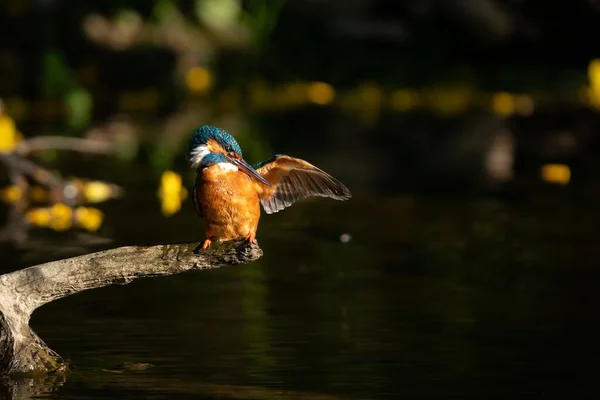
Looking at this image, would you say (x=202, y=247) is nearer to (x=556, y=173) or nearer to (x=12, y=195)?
(x=12, y=195)

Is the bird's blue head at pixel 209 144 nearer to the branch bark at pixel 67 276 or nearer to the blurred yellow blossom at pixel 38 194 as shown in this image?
the branch bark at pixel 67 276

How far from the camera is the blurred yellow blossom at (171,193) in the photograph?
849cm

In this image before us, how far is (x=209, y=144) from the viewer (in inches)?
177

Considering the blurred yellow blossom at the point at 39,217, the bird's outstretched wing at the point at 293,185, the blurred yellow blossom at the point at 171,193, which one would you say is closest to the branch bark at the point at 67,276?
the bird's outstretched wing at the point at 293,185

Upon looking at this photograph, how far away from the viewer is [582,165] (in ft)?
33.8

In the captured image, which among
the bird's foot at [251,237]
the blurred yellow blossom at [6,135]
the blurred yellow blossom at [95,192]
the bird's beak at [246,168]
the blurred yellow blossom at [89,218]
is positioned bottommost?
the bird's foot at [251,237]

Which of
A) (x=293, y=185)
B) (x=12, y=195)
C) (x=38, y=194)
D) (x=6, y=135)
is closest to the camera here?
(x=293, y=185)

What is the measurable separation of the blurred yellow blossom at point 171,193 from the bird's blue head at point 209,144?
3.84 metres

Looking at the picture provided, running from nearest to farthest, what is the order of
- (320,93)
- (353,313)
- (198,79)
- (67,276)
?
(67,276) → (353,313) → (320,93) → (198,79)

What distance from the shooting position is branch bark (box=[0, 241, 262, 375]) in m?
4.45

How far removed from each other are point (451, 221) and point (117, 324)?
10.2 feet

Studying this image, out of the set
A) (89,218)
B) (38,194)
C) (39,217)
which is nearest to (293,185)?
(89,218)

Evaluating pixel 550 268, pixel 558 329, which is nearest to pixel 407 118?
pixel 550 268

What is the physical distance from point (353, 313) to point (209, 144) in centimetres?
139
